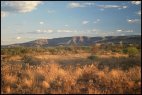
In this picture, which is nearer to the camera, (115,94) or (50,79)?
(115,94)

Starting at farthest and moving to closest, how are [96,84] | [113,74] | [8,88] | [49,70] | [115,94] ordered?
[49,70] < [113,74] < [96,84] < [8,88] < [115,94]

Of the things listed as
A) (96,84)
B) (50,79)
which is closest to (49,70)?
(50,79)

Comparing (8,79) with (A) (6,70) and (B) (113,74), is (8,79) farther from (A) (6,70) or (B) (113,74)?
(B) (113,74)

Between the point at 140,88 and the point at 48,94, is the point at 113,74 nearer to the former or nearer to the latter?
the point at 140,88

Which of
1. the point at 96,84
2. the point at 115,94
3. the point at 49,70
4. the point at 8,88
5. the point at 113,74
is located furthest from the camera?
the point at 49,70

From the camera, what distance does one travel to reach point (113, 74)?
1218 centimetres

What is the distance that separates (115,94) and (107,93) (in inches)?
10.9

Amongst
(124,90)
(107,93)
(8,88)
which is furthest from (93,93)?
(8,88)

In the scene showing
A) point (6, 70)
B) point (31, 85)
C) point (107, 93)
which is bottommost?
point (6, 70)

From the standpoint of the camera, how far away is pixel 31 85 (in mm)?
11297

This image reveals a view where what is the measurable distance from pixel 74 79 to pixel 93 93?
2182 mm

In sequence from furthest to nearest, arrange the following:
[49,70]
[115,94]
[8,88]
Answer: [49,70] → [8,88] → [115,94]

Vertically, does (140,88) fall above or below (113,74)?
above

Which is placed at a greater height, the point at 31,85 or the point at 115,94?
the point at 115,94
